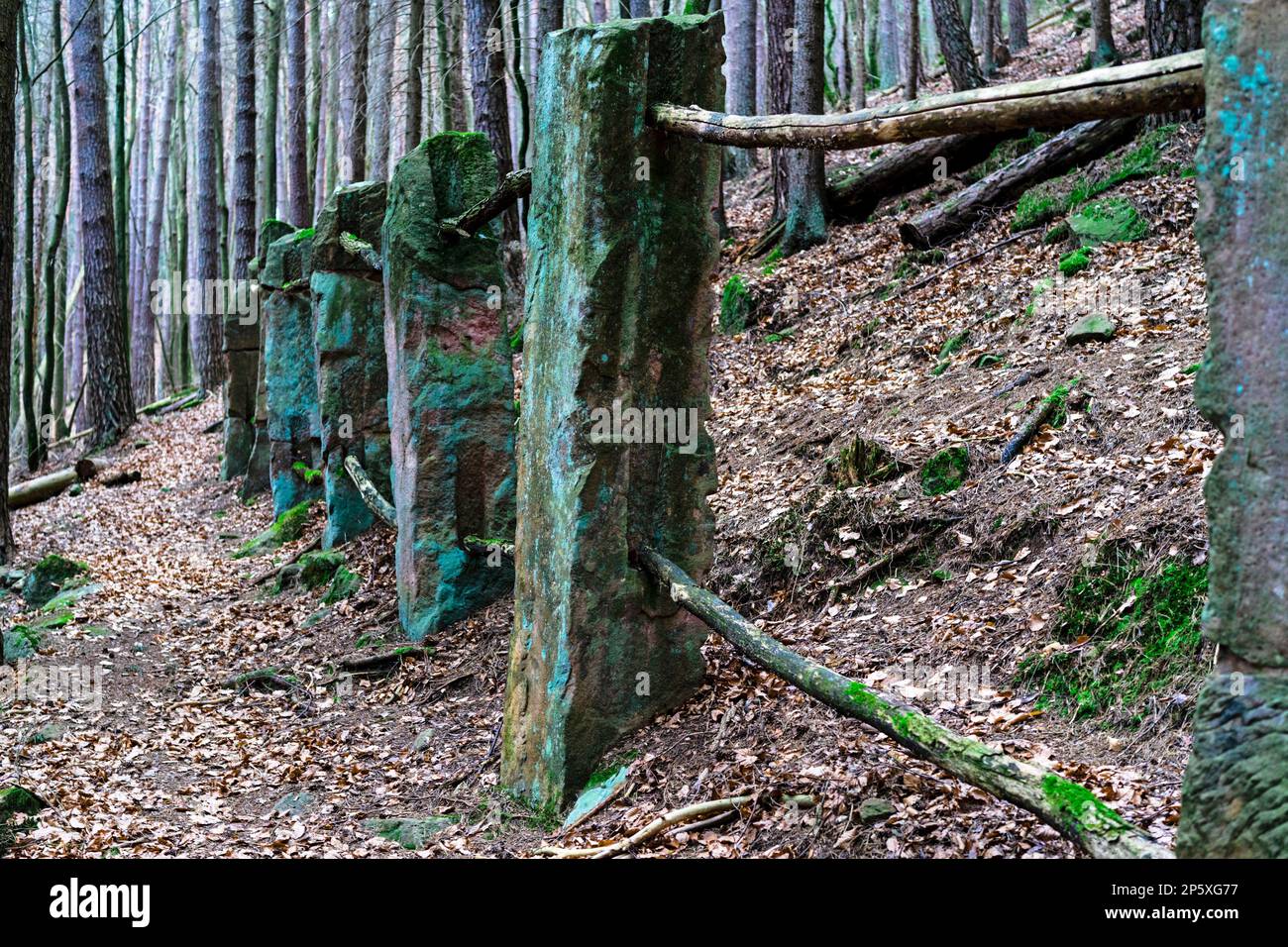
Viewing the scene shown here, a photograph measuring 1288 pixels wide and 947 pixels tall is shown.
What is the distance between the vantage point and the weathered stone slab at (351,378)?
8.58 meters

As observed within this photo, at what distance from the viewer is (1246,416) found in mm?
2156

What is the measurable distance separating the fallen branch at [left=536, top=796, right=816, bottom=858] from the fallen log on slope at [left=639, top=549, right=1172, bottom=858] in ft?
1.71

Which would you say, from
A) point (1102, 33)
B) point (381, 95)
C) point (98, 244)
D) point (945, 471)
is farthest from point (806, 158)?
point (98, 244)

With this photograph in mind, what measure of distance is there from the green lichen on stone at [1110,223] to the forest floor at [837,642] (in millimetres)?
133

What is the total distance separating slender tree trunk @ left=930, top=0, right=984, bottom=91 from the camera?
13266 mm

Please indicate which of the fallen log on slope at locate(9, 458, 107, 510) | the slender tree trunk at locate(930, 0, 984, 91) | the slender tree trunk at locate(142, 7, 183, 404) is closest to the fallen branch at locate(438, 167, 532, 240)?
the slender tree trunk at locate(930, 0, 984, 91)

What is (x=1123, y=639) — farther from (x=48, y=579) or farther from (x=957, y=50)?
(x=957, y=50)

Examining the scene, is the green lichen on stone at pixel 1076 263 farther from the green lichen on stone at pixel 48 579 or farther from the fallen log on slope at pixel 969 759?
the green lichen on stone at pixel 48 579

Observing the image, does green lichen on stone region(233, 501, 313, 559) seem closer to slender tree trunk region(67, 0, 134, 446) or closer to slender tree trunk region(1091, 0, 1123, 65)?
slender tree trunk region(67, 0, 134, 446)

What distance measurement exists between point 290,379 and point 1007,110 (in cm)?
927

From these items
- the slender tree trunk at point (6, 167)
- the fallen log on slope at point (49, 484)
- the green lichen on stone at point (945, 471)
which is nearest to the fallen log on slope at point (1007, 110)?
the green lichen on stone at point (945, 471)

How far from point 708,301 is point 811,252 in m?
A: 7.64

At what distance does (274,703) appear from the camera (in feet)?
21.6

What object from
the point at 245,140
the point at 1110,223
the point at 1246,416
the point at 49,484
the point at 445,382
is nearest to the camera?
the point at 1246,416
